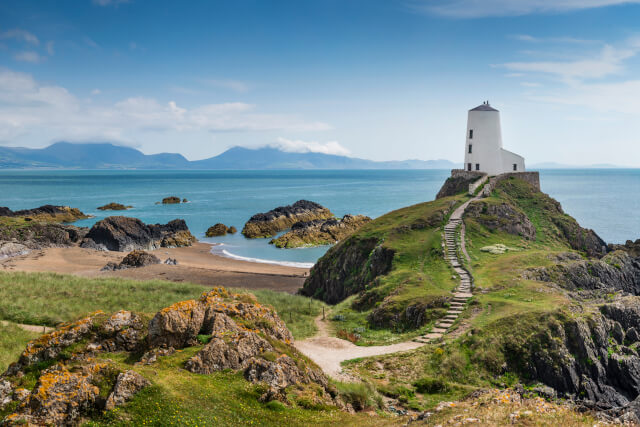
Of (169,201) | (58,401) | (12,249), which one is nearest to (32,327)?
(58,401)

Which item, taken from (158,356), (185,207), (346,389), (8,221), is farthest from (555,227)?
(185,207)

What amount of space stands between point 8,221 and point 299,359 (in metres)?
89.8

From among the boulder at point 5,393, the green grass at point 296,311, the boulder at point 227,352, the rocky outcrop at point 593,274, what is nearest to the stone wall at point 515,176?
the rocky outcrop at point 593,274

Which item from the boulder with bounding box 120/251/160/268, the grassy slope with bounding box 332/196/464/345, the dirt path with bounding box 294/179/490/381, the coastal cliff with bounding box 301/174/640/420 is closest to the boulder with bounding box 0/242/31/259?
the boulder with bounding box 120/251/160/268

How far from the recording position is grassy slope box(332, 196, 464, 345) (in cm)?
2662

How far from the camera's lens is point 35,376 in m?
12.4

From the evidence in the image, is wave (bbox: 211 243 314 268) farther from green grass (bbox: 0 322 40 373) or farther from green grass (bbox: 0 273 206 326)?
green grass (bbox: 0 322 40 373)

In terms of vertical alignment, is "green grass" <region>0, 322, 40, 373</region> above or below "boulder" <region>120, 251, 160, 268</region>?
above

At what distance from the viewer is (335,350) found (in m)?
23.5

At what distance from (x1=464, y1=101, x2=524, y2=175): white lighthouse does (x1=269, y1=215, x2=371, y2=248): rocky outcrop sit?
93.9 ft

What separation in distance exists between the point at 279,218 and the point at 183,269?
50.2 m

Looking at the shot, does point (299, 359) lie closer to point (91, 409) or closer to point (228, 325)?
point (228, 325)

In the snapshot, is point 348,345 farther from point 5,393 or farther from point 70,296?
point 70,296

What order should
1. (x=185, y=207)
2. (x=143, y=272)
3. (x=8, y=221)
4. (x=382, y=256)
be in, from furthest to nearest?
1. (x=185, y=207)
2. (x=8, y=221)
3. (x=143, y=272)
4. (x=382, y=256)
